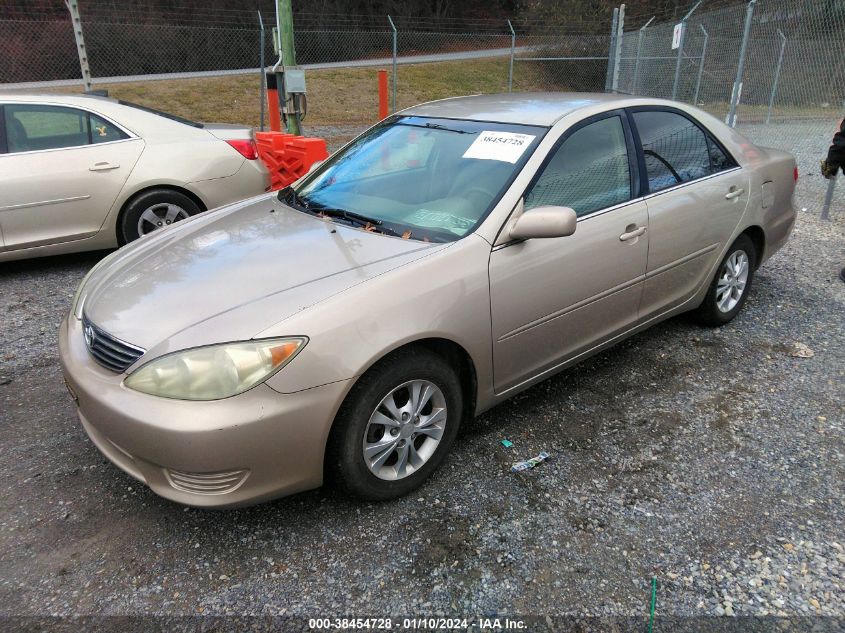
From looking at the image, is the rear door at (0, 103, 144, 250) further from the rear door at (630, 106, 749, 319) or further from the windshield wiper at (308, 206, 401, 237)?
the rear door at (630, 106, 749, 319)

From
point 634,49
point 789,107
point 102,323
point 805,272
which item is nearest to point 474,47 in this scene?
point 634,49

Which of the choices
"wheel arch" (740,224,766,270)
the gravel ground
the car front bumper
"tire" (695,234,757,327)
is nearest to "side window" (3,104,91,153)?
the gravel ground

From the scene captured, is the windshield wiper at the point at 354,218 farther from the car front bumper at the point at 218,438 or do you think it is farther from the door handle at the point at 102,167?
the door handle at the point at 102,167

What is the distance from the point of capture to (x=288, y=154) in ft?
22.6

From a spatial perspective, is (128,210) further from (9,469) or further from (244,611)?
(244,611)

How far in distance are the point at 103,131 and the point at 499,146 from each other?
395cm

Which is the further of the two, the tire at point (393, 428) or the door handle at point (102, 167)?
the door handle at point (102, 167)

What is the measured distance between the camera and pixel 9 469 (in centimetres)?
285

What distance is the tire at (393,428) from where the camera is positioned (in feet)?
7.74

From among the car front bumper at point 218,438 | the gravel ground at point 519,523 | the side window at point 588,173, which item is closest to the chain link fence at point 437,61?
the side window at point 588,173

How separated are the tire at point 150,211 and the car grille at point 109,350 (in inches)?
125

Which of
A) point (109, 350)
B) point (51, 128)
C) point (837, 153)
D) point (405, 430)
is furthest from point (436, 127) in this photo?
point (837, 153)

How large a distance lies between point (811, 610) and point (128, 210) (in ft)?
17.7

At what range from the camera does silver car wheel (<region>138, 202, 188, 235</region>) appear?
17.9 ft
